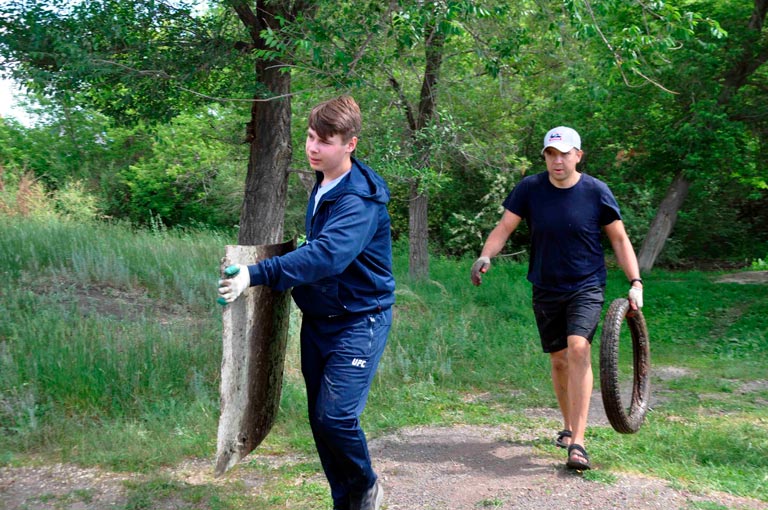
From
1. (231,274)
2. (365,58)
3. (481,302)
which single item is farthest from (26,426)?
(481,302)

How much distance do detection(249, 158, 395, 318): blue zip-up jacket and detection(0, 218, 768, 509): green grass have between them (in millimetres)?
1482

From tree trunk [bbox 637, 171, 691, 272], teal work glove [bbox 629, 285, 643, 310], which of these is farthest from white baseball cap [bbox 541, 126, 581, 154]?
tree trunk [bbox 637, 171, 691, 272]

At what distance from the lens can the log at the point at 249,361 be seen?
384 centimetres

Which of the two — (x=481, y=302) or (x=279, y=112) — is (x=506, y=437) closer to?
(x=279, y=112)

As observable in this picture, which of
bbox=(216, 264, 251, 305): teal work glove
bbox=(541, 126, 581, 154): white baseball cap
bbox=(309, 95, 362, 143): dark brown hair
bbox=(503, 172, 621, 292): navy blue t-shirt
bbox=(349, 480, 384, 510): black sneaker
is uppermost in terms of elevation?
bbox=(541, 126, 581, 154): white baseball cap

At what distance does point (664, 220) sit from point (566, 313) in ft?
45.5

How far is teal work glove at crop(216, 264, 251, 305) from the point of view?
3367 millimetres

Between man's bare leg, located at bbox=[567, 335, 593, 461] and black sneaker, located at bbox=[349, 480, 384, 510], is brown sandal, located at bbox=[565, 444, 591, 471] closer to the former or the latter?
man's bare leg, located at bbox=[567, 335, 593, 461]

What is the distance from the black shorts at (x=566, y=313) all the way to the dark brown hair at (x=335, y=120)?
7.01ft

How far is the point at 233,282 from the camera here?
11.0 ft

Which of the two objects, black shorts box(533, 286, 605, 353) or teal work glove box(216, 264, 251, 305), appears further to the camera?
black shorts box(533, 286, 605, 353)

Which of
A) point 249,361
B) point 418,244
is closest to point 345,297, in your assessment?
point 249,361

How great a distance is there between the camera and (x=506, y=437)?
5.93 m

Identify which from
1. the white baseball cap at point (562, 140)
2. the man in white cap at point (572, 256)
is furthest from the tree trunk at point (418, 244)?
the white baseball cap at point (562, 140)
